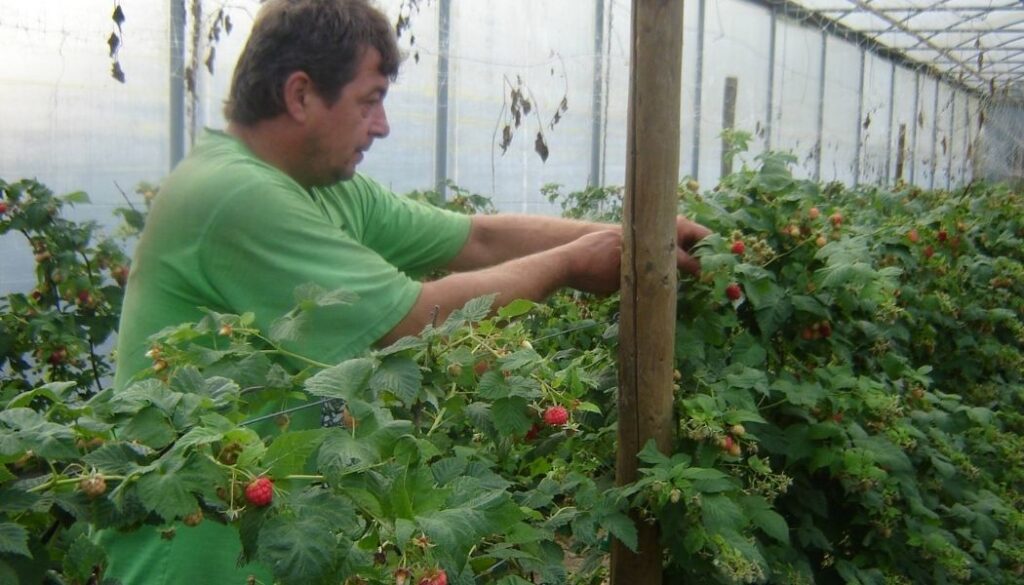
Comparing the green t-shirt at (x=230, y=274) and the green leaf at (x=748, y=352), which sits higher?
the green t-shirt at (x=230, y=274)

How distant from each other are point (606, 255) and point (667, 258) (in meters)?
0.15

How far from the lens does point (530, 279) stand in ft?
5.98

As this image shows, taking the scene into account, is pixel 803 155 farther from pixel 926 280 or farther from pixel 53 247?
pixel 53 247

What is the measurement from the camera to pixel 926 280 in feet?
12.4

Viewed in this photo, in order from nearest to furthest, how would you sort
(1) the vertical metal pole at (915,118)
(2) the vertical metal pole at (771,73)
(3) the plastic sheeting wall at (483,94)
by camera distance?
(3) the plastic sheeting wall at (483,94) → (2) the vertical metal pole at (771,73) → (1) the vertical metal pole at (915,118)

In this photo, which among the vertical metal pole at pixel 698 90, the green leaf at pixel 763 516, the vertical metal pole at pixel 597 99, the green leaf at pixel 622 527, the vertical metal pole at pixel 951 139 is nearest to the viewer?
the green leaf at pixel 622 527

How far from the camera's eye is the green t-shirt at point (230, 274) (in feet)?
5.39

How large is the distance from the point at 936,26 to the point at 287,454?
1348 centimetres

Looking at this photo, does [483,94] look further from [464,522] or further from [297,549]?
[297,549]

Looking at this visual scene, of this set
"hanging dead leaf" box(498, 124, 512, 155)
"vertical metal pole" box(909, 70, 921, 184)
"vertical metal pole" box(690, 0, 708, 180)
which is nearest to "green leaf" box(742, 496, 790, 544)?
"hanging dead leaf" box(498, 124, 512, 155)

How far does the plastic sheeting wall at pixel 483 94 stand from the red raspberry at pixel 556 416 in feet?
4.68

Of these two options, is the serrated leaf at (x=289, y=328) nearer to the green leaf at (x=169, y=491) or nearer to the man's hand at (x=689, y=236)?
the green leaf at (x=169, y=491)

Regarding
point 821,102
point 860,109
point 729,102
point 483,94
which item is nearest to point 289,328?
point 483,94

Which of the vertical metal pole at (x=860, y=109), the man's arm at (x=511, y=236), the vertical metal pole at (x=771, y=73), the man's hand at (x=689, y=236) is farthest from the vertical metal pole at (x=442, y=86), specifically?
the vertical metal pole at (x=860, y=109)
